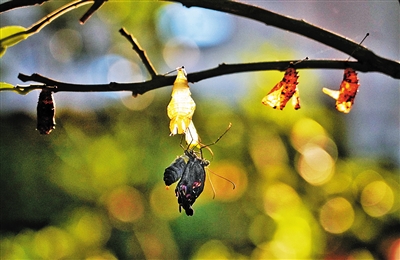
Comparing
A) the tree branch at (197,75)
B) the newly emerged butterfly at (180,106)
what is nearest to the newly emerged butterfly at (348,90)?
the tree branch at (197,75)

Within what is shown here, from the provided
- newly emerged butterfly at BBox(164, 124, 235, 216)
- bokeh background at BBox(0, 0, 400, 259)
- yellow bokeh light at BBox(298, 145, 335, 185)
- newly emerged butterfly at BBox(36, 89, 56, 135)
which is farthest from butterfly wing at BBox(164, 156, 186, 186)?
yellow bokeh light at BBox(298, 145, 335, 185)

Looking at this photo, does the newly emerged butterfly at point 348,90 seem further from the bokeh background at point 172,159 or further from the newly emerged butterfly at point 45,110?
the bokeh background at point 172,159

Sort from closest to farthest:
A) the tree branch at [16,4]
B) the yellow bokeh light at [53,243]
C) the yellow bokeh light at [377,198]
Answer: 1. the tree branch at [16,4]
2. the yellow bokeh light at [53,243]
3. the yellow bokeh light at [377,198]

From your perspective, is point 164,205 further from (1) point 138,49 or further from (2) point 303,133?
(1) point 138,49

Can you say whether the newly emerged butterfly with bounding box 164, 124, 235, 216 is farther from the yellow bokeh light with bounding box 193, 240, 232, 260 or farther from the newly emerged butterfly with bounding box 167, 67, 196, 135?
the yellow bokeh light with bounding box 193, 240, 232, 260

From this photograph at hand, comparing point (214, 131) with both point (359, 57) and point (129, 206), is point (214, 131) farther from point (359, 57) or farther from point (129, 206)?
point (359, 57)

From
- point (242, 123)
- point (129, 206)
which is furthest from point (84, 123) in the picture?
point (242, 123)
